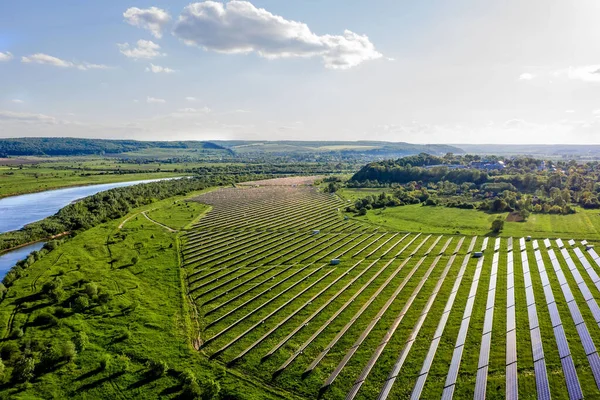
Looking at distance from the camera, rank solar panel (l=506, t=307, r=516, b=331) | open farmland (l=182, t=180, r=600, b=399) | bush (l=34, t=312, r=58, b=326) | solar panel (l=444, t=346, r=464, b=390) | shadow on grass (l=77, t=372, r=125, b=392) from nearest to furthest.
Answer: solar panel (l=444, t=346, r=464, b=390), open farmland (l=182, t=180, r=600, b=399), shadow on grass (l=77, t=372, r=125, b=392), solar panel (l=506, t=307, r=516, b=331), bush (l=34, t=312, r=58, b=326)

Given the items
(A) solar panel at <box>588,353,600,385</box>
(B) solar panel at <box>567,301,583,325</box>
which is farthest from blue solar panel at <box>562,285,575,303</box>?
(A) solar panel at <box>588,353,600,385</box>

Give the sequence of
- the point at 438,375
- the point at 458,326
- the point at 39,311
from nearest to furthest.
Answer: the point at 438,375, the point at 458,326, the point at 39,311

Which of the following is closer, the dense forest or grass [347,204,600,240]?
grass [347,204,600,240]

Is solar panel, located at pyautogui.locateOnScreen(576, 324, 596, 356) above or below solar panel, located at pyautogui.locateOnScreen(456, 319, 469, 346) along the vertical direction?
above

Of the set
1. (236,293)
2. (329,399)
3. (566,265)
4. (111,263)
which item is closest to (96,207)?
(111,263)

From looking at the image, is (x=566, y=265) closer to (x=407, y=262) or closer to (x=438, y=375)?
(x=407, y=262)

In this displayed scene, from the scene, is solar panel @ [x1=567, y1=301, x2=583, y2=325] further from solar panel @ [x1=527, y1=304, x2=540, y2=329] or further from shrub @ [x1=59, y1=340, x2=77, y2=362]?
shrub @ [x1=59, y1=340, x2=77, y2=362]
